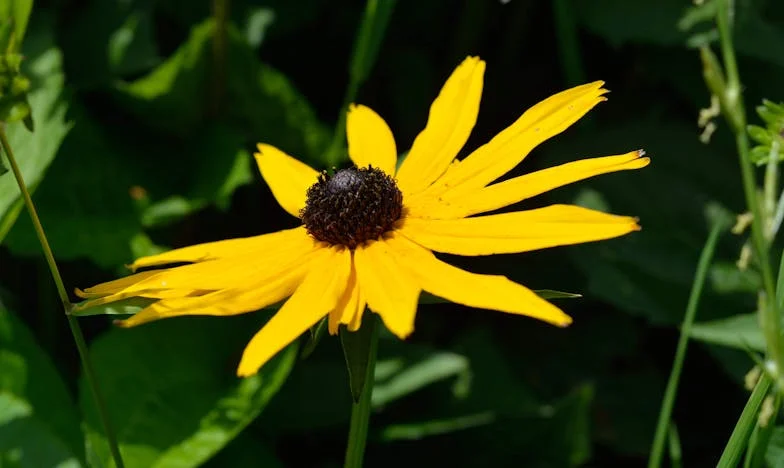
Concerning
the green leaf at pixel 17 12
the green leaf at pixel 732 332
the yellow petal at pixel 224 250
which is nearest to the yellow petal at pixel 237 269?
the yellow petal at pixel 224 250

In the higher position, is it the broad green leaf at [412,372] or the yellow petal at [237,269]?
the yellow petal at [237,269]

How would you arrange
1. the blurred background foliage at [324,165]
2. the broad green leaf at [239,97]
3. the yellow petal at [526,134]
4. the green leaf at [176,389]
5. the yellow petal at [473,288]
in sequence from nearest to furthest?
the yellow petal at [473,288], the yellow petal at [526,134], the green leaf at [176,389], the blurred background foliage at [324,165], the broad green leaf at [239,97]

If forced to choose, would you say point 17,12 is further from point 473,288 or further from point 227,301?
point 473,288

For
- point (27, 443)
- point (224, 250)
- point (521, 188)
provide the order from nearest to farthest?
point (521, 188)
point (224, 250)
point (27, 443)

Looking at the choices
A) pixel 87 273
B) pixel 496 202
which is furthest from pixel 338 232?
pixel 87 273

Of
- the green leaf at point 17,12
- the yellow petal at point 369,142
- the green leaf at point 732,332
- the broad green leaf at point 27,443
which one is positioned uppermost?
the green leaf at point 17,12

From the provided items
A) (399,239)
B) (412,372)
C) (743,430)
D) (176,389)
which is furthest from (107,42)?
(743,430)

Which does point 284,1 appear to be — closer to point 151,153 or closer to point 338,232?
point 151,153

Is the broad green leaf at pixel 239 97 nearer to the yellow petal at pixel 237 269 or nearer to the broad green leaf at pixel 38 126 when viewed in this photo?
the broad green leaf at pixel 38 126
